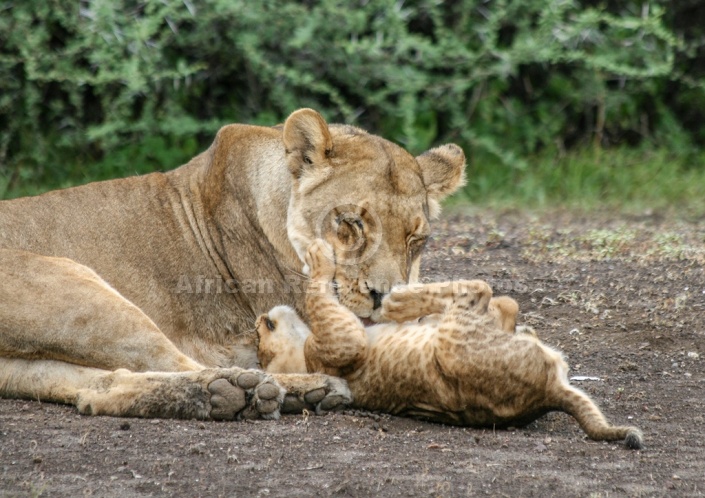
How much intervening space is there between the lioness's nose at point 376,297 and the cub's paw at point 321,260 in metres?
0.18

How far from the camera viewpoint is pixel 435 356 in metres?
3.82

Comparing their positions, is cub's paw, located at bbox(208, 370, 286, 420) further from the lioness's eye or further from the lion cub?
the lioness's eye

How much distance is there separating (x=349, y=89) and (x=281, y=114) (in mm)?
575

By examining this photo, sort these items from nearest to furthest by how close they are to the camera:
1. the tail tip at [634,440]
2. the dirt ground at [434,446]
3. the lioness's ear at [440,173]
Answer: the dirt ground at [434,446] < the tail tip at [634,440] < the lioness's ear at [440,173]

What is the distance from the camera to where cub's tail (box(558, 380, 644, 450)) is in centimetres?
356

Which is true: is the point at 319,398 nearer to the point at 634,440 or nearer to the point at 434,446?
the point at 434,446

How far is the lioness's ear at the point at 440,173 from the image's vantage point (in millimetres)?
4785

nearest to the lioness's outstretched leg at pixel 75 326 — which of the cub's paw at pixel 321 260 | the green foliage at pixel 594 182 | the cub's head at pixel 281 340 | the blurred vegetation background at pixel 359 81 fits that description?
the cub's head at pixel 281 340

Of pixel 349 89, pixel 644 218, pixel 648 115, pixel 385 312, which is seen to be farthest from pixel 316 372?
pixel 648 115

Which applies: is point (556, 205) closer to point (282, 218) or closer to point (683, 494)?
point (282, 218)

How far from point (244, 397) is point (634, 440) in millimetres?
1304

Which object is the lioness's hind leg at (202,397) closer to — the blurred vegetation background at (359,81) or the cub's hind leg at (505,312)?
the cub's hind leg at (505,312)

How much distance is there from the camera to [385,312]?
4195mm

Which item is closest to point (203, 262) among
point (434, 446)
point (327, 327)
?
point (327, 327)
